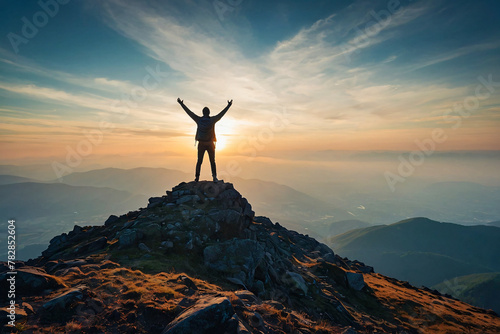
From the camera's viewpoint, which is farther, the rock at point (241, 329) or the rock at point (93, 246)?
the rock at point (93, 246)

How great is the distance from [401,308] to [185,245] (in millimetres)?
27932

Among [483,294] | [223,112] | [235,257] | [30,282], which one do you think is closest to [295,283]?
[235,257]

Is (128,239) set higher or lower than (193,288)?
higher

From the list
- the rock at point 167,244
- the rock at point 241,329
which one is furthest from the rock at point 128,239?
the rock at point 241,329

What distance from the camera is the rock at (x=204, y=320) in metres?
7.85

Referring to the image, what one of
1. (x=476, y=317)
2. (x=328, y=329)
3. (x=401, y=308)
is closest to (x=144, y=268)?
(x=328, y=329)

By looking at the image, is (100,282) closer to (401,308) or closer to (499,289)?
(401,308)

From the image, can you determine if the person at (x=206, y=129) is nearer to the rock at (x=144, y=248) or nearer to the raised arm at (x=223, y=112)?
the raised arm at (x=223, y=112)

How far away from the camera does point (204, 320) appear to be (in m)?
8.08

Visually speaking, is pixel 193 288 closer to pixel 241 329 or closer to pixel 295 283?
pixel 241 329

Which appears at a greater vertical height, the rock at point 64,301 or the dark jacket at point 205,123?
the dark jacket at point 205,123

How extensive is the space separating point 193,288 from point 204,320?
443cm

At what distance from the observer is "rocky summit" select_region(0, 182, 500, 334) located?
8.49 meters

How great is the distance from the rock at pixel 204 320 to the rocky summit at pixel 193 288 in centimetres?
3
